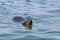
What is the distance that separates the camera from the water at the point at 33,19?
709 cm

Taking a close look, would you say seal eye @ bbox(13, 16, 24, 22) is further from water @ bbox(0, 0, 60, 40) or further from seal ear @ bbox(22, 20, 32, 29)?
seal ear @ bbox(22, 20, 32, 29)

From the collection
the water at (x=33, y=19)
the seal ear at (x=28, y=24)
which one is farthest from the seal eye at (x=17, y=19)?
the seal ear at (x=28, y=24)

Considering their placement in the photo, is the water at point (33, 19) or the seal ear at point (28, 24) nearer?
the water at point (33, 19)

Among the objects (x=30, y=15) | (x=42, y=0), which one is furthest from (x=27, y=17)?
(x=42, y=0)

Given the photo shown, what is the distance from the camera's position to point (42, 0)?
11789 mm

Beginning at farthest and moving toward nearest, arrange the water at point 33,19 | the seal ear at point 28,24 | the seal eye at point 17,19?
the seal eye at point 17,19
the seal ear at point 28,24
the water at point 33,19

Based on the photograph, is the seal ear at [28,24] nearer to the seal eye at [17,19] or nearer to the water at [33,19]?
the water at [33,19]

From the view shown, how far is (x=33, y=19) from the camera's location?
8.60 m

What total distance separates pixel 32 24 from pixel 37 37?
1123mm

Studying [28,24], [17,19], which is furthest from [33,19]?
[28,24]

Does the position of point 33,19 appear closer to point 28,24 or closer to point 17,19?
point 17,19

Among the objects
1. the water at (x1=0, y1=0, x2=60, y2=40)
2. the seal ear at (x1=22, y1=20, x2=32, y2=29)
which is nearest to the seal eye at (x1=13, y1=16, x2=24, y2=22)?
the water at (x1=0, y1=0, x2=60, y2=40)

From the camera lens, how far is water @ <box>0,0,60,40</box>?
7.09 metres

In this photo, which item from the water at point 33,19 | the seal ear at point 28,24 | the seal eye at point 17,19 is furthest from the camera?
the seal eye at point 17,19
